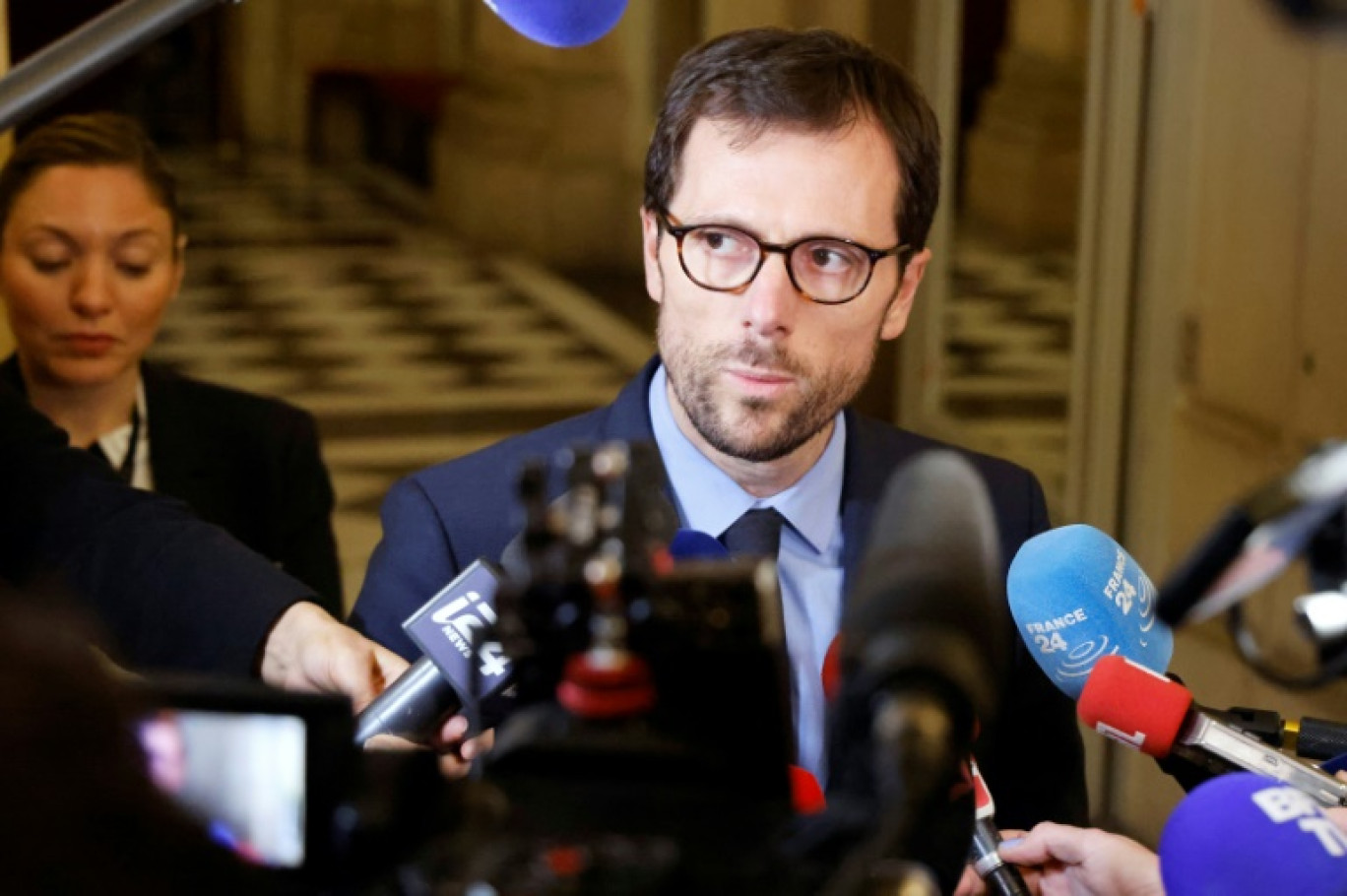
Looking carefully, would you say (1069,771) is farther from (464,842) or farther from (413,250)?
(413,250)

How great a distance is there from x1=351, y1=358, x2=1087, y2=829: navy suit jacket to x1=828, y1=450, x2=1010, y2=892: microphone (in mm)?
978

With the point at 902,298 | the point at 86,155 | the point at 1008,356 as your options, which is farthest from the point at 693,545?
the point at 1008,356

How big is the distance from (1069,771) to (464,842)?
1322 mm

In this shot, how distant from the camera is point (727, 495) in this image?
2012 mm

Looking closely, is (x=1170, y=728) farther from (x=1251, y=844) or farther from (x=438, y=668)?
(x=438, y=668)

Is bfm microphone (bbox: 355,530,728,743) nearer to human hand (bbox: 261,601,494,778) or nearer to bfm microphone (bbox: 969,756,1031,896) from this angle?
human hand (bbox: 261,601,494,778)

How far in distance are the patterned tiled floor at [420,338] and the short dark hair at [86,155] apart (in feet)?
9.00

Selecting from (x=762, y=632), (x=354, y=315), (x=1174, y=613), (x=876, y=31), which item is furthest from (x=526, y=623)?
(x=354, y=315)

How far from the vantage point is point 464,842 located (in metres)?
0.88

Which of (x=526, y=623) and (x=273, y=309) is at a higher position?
(x=526, y=623)

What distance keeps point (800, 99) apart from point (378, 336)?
25.8 feet

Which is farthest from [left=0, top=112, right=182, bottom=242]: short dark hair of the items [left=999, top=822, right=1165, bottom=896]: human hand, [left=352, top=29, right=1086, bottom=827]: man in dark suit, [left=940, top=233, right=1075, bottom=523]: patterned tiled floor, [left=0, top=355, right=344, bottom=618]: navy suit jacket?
[left=940, top=233, right=1075, bottom=523]: patterned tiled floor

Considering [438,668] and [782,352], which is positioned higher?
[782,352]

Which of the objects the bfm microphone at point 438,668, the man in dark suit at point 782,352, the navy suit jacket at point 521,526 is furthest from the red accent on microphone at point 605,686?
the navy suit jacket at point 521,526
